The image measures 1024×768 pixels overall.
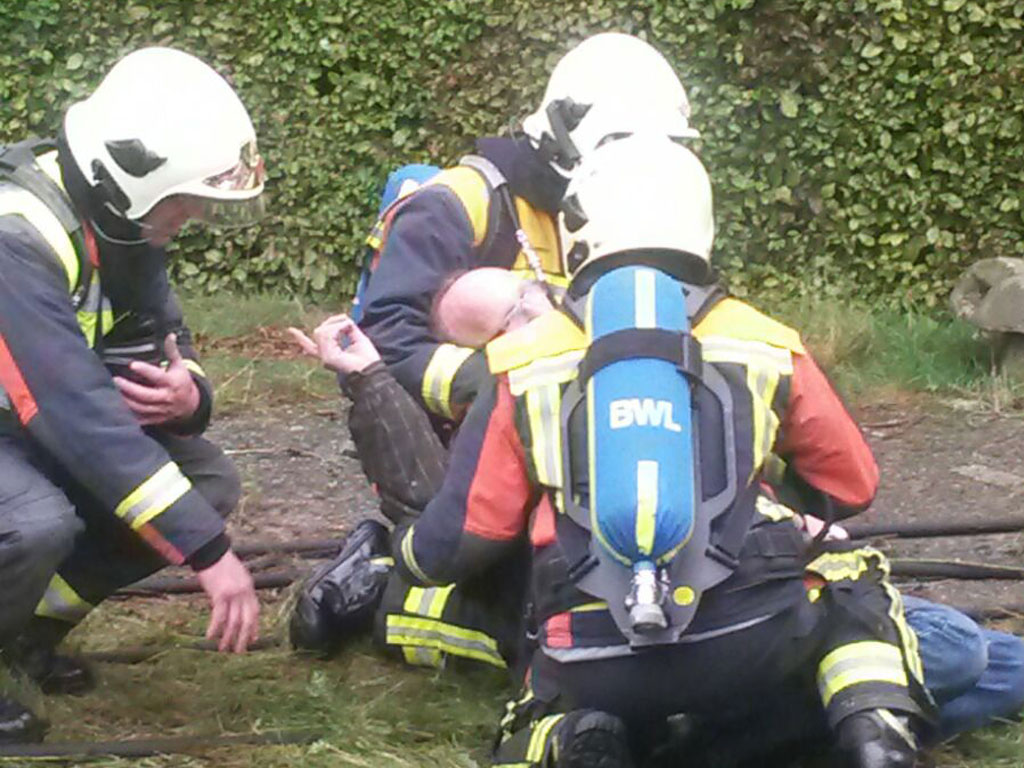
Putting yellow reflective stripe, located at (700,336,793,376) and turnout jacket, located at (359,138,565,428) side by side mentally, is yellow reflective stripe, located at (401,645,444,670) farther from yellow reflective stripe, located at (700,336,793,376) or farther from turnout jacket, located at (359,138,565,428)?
yellow reflective stripe, located at (700,336,793,376)

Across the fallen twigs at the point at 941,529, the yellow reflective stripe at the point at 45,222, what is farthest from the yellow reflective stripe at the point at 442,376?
the fallen twigs at the point at 941,529

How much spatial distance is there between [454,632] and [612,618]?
3.55ft

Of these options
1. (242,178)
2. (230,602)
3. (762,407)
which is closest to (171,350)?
(242,178)

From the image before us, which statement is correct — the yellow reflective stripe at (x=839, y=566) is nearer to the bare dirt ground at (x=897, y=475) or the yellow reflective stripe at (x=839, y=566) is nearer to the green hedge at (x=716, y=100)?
the bare dirt ground at (x=897, y=475)

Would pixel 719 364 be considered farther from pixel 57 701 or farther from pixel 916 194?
pixel 916 194

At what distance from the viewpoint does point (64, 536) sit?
3.64 m

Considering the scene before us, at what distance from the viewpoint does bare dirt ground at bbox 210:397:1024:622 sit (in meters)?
5.22

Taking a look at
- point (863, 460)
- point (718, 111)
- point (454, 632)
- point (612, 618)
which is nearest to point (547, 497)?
point (612, 618)

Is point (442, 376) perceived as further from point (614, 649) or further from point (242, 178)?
point (614, 649)

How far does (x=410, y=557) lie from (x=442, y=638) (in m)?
0.76

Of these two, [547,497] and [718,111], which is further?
[718,111]

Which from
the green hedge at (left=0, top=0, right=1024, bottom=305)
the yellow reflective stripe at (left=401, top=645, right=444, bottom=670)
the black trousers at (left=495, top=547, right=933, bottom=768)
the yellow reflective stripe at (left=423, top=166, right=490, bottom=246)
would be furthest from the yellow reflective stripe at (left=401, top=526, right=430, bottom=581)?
the green hedge at (left=0, top=0, right=1024, bottom=305)

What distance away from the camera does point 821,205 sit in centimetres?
805

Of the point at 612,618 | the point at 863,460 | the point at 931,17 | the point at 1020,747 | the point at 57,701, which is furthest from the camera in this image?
the point at 931,17
